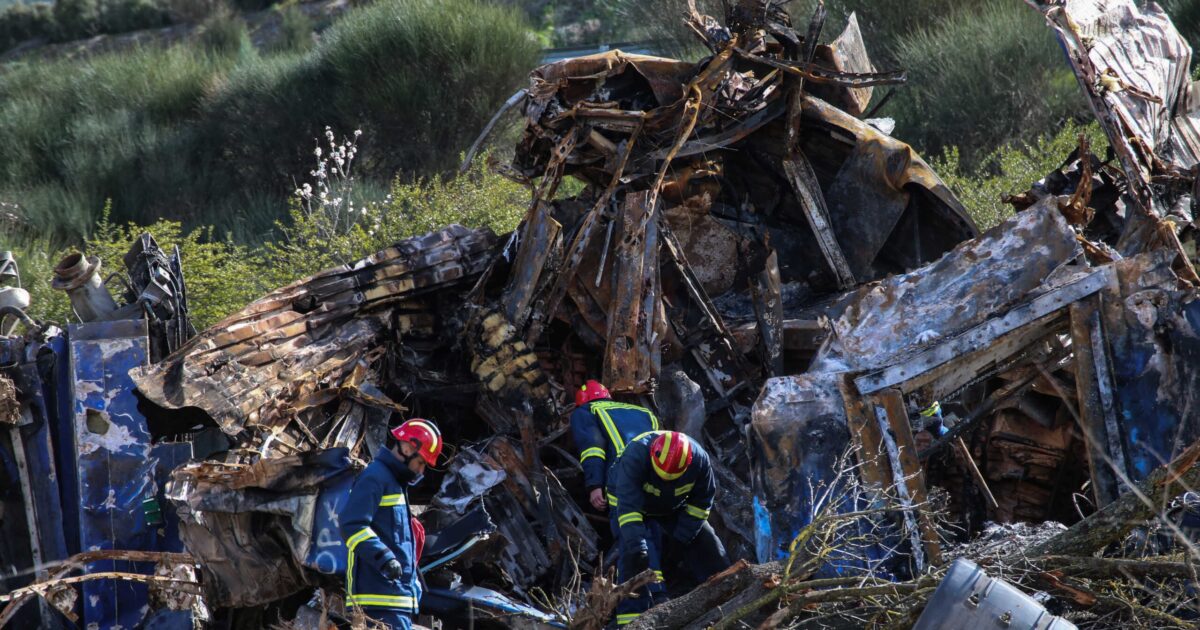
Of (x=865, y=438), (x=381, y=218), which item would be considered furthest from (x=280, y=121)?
(x=865, y=438)

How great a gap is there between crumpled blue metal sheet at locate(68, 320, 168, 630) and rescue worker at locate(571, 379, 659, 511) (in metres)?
2.57

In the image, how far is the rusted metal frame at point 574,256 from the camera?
8.10m

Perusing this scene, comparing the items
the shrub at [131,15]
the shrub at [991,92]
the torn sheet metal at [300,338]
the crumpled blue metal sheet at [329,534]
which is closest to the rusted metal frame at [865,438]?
the crumpled blue metal sheet at [329,534]

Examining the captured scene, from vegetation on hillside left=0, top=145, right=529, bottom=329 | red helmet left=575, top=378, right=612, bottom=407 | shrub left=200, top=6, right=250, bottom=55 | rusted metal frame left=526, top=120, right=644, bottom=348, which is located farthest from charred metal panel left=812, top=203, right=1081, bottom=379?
shrub left=200, top=6, right=250, bottom=55

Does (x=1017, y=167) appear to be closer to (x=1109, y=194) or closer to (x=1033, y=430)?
(x=1109, y=194)

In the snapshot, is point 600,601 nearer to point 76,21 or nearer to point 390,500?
point 390,500

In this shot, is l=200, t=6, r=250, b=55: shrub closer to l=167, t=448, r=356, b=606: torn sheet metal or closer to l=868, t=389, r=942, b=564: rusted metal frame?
l=167, t=448, r=356, b=606: torn sheet metal

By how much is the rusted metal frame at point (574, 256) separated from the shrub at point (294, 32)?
59.9 feet

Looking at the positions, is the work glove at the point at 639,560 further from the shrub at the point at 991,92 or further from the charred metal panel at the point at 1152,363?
the shrub at the point at 991,92

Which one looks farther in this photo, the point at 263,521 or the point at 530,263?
the point at 530,263

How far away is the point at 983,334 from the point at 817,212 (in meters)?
3.41

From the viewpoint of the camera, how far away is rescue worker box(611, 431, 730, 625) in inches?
243

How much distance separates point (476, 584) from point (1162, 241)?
4.25m

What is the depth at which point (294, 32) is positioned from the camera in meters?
26.3
